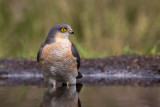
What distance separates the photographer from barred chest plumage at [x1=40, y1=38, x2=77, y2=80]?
229 inches

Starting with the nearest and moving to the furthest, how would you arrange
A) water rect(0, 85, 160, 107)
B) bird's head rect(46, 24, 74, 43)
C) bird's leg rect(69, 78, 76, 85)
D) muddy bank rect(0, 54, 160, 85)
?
water rect(0, 85, 160, 107), bird's head rect(46, 24, 74, 43), bird's leg rect(69, 78, 76, 85), muddy bank rect(0, 54, 160, 85)

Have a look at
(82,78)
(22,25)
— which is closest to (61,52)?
(82,78)

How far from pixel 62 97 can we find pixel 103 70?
6.93ft

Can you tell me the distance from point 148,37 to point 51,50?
433 cm

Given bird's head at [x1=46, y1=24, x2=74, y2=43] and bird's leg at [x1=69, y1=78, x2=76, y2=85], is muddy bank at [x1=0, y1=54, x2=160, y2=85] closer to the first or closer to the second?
bird's leg at [x1=69, y1=78, x2=76, y2=85]

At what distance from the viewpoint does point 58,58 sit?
5.82 m

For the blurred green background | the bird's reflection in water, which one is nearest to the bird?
the bird's reflection in water

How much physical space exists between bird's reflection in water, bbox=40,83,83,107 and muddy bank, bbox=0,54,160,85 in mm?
707

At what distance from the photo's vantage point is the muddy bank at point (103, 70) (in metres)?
6.54

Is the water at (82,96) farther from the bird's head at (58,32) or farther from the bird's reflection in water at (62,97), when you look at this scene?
the bird's head at (58,32)

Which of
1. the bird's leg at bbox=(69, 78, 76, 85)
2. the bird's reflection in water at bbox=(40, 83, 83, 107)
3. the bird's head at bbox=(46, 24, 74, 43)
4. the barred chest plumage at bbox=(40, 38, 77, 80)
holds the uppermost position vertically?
the bird's head at bbox=(46, 24, 74, 43)

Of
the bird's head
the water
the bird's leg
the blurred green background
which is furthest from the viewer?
the blurred green background

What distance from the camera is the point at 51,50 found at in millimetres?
5809

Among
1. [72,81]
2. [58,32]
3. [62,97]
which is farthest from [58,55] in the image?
[62,97]
